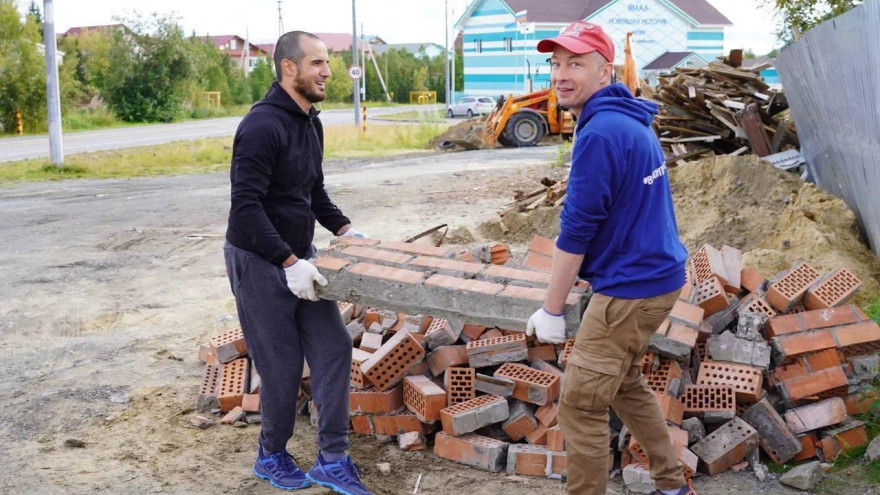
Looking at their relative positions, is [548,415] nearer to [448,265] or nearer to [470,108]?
[448,265]

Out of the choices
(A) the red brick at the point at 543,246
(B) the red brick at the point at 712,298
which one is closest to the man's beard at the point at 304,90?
(A) the red brick at the point at 543,246

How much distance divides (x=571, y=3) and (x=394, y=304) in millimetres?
50723

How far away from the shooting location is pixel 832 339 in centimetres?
462

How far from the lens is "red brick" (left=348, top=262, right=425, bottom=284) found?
3852 mm

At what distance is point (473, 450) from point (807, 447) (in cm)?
172

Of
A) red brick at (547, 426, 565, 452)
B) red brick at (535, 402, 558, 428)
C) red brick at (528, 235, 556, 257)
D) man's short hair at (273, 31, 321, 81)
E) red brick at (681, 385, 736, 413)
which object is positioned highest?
man's short hair at (273, 31, 321, 81)

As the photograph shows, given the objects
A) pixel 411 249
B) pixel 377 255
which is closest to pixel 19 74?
pixel 411 249

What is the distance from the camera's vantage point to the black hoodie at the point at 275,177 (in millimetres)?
3732

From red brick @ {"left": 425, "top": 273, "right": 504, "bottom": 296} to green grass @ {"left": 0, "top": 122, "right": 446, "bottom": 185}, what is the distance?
53.2 ft

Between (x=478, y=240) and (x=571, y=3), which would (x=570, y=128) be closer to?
(x=478, y=240)

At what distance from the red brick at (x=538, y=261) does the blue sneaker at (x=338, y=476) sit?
6.22 feet

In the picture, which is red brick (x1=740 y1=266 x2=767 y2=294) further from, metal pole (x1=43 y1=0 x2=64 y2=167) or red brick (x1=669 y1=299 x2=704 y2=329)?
metal pole (x1=43 y1=0 x2=64 y2=167)

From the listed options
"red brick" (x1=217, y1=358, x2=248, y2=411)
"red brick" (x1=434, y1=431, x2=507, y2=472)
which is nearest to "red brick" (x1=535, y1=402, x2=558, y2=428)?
"red brick" (x1=434, y1=431, x2=507, y2=472)

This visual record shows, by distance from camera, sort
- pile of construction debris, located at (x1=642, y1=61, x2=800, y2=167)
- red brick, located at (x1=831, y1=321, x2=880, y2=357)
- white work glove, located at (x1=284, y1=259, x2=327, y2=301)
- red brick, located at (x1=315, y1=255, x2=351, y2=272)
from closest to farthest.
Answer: white work glove, located at (x1=284, y1=259, x2=327, y2=301)
red brick, located at (x1=315, y1=255, x2=351, y2=272)
red brick, located at (x1=831, y1=321, x2=880, y2=357)
pile of construction debris, located at (x1=642, y1=61, x2=800, y2=167)
